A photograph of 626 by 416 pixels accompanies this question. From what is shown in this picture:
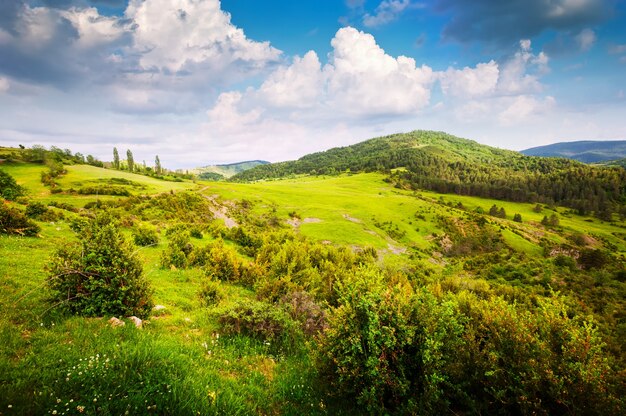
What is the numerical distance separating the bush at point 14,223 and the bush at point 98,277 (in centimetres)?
1371

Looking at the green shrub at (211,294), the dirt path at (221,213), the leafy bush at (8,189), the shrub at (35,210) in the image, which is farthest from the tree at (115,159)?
the green shrub at (211,294)

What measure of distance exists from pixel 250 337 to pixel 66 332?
5057 mm

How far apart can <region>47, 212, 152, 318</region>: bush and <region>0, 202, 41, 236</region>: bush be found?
1371cm

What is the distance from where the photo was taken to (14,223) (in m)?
17.6

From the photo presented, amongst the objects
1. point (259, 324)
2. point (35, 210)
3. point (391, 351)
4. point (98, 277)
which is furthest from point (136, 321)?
point (35, 210)

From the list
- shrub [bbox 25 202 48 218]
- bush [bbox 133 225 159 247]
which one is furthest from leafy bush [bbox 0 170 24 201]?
bush [bbox 133 225 159 247]

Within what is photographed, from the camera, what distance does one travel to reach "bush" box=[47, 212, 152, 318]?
320 inches

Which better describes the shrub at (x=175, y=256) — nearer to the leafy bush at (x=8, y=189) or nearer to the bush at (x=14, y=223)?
the bush at (x=14, y=223)

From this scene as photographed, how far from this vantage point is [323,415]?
616cm

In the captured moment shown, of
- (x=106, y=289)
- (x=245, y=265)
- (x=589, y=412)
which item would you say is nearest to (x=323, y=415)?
(x=589, y=412)

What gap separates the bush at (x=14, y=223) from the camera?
17.1 meters

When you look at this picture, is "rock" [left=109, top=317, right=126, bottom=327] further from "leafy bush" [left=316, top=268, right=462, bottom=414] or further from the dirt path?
the dirt path

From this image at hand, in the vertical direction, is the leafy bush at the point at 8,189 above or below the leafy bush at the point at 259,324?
above

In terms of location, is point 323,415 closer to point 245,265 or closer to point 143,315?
point 143,315
